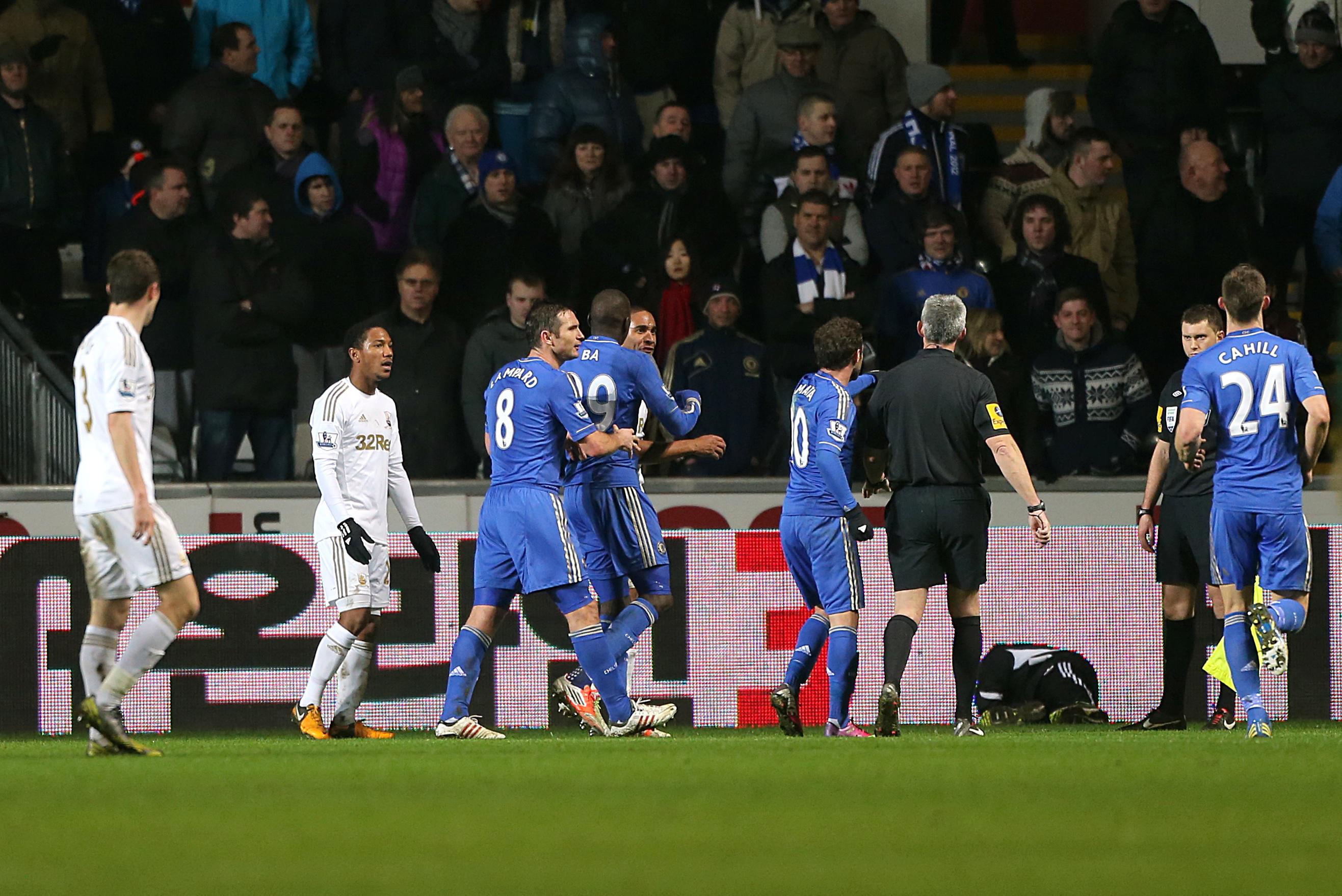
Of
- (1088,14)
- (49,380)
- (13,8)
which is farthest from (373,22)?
(1088,14)

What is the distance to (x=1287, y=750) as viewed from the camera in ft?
26.3

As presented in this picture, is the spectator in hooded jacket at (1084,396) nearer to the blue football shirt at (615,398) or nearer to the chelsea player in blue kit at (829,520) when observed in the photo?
the chelsea player in blue kit at (829,520)

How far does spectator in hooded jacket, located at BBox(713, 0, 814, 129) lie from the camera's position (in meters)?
15.2

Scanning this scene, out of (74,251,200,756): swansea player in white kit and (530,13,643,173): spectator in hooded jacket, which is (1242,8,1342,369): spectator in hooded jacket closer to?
(530,13,643,173): spectator in hooded jacket

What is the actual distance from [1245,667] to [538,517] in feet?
11.0

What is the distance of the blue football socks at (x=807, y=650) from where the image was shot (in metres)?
10.0

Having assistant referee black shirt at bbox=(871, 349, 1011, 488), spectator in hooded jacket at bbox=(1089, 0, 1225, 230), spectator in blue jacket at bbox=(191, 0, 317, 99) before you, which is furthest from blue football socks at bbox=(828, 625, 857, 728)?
spectator in blue jacket at bbox=(191, 0, 317, 99)

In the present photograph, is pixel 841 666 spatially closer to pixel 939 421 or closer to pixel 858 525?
pixel 858 525

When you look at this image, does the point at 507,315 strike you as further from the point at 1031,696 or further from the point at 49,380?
the point at 1031,696

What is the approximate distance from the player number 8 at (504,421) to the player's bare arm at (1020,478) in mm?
2289

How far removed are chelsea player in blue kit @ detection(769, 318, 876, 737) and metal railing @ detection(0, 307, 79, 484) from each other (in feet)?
18.0

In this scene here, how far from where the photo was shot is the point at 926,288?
43.9ft

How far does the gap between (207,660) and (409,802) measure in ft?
19.0

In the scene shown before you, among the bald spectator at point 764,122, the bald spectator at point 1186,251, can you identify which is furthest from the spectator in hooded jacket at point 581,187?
the bald spectator at point 1186,251
